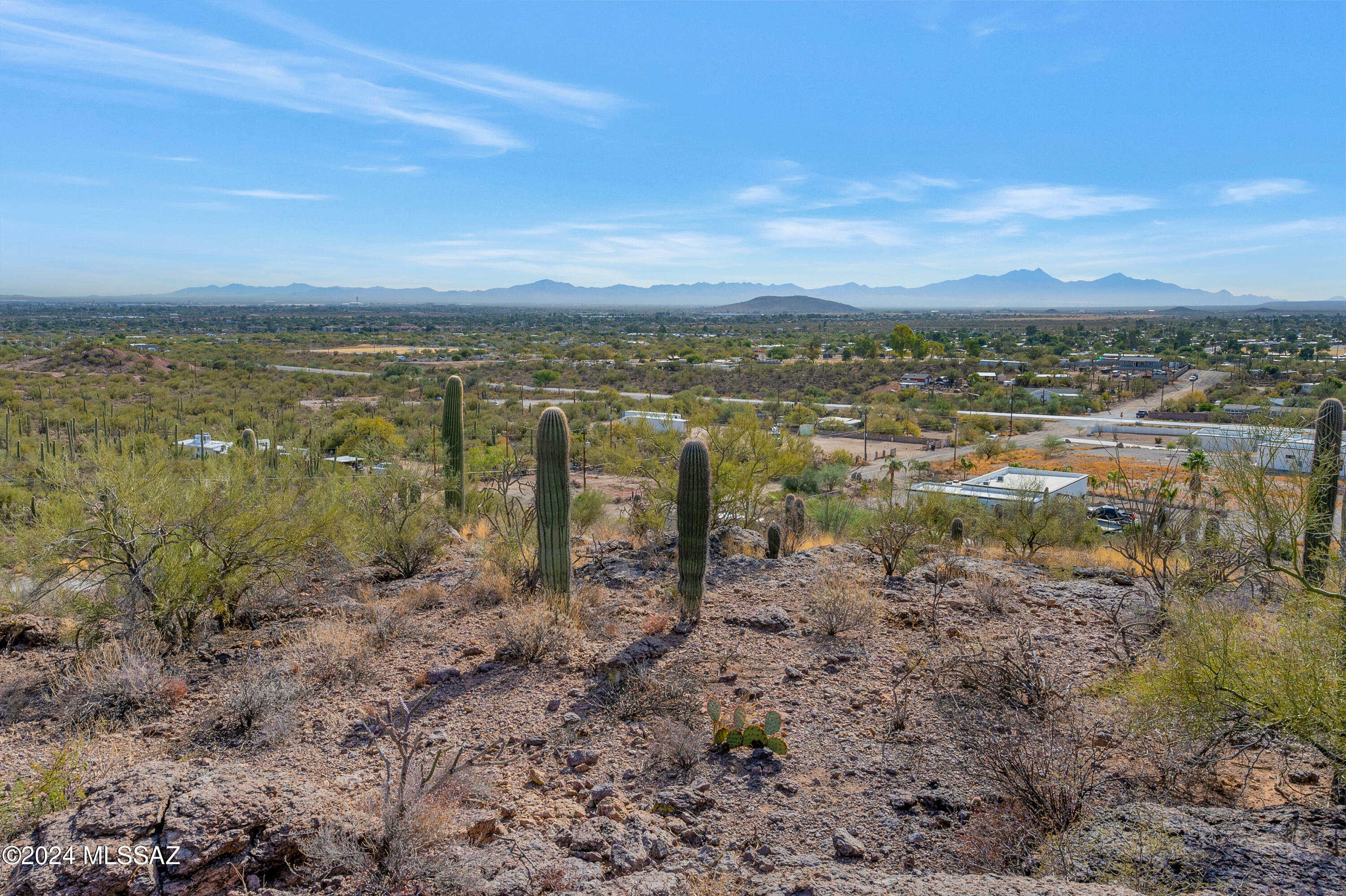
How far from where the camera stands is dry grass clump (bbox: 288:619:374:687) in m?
7.40

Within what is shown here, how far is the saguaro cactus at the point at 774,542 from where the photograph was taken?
13375mm

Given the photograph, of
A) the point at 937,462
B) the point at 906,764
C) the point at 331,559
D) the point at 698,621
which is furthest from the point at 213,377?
the point at 906,764

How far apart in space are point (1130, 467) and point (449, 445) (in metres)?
29.6

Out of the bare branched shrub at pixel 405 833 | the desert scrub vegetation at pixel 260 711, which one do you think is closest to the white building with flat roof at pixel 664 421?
the desert scrub vegetation at pixel 260 711

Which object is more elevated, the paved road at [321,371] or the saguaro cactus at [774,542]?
the paved road at [321,371]

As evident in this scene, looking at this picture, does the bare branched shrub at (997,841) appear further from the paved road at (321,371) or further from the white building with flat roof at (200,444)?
the paved road at (321,371)

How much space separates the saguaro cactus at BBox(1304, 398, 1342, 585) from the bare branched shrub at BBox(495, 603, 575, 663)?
21.0ft

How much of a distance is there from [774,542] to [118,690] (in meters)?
9.26

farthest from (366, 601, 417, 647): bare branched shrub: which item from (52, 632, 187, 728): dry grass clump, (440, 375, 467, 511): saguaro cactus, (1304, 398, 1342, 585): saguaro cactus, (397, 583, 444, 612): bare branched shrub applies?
(1304, 398, 1342, 585): saguaro cactus

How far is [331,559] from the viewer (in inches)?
432

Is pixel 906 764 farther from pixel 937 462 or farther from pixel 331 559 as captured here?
pixel 937 462

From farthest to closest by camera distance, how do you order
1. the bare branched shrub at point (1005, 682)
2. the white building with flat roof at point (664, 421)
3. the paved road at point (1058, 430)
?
the paved road at point (1058, 430)
the white building with flat roof at point (664, 421)
the bare branched shrub at point (1005, 682)

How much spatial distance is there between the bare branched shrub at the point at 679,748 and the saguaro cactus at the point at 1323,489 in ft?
15.5

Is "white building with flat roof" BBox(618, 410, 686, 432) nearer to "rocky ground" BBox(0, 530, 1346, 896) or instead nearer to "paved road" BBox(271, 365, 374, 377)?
"rocky ground" BBox(0, 530, 1346, 896)
